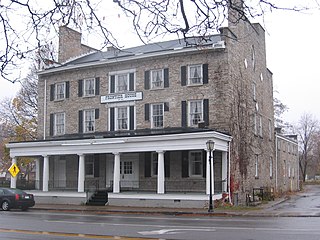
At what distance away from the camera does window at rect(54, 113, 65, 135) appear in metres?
36.6

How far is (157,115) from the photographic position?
32.2m

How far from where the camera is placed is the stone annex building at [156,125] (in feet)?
95.2

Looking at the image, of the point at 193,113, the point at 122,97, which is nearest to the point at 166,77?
the point at 193,113

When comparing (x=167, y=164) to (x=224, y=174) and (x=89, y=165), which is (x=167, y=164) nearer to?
(x=224, y=174)

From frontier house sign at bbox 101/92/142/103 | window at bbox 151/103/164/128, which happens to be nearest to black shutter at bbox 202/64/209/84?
window at bbox 151/103/164/128

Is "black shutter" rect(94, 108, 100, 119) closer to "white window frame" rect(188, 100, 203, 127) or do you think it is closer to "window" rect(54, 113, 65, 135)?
"window" rect(54, 113, 65, 135)

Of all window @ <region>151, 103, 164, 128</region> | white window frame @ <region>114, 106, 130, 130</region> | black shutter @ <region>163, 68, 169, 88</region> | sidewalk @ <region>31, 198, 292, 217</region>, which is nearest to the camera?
sidewalk @ <region>31, 198, 292, 217</region>

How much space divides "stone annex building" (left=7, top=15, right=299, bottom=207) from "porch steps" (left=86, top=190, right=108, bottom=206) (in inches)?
18.0

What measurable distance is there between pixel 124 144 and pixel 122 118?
4.07m

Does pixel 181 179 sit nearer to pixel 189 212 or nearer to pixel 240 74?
pixel 189 212

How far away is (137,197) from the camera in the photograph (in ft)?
93.9

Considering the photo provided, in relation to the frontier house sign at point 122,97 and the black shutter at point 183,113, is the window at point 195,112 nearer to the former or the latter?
the black shutter at point 183,113

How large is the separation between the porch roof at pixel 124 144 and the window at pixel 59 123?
321 centimetres

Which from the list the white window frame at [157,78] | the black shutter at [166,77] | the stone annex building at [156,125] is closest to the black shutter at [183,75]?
the stone annex building at [156,125]
